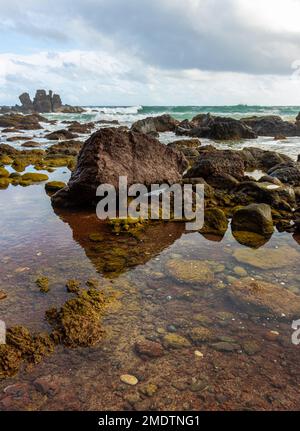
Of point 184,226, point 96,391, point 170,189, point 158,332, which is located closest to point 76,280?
point 158,332

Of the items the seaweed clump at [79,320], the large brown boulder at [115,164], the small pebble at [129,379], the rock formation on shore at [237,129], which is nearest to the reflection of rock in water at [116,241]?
the large brown boulder at [115,164]

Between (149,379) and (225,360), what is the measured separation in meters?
0.82

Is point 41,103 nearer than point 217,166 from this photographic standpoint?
No

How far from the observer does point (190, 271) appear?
5773mm

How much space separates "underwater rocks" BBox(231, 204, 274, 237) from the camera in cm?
777

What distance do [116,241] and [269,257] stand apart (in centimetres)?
278

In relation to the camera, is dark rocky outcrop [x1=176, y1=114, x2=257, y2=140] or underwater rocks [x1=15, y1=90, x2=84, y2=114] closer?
dark rocky outcrop [x1=176, y1=114, x2=257, y2=140]

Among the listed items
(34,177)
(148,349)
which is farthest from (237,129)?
(148,349)

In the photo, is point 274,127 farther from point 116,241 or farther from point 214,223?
point 116,241

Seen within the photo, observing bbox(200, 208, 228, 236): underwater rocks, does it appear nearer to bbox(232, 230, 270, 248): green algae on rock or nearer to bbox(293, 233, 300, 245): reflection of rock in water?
bbox(232, 230, 270, 248): green algae on rock

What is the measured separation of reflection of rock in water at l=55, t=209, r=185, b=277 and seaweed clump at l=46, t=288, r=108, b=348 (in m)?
1.00

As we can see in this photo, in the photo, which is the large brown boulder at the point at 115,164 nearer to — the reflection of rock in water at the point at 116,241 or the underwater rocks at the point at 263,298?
the reflection of rock in water at the point at 116,241

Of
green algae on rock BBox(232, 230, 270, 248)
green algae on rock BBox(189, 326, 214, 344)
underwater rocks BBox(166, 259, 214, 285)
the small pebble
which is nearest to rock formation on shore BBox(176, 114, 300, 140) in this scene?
green algae on rock BBox(232, 230, 270, 248)
